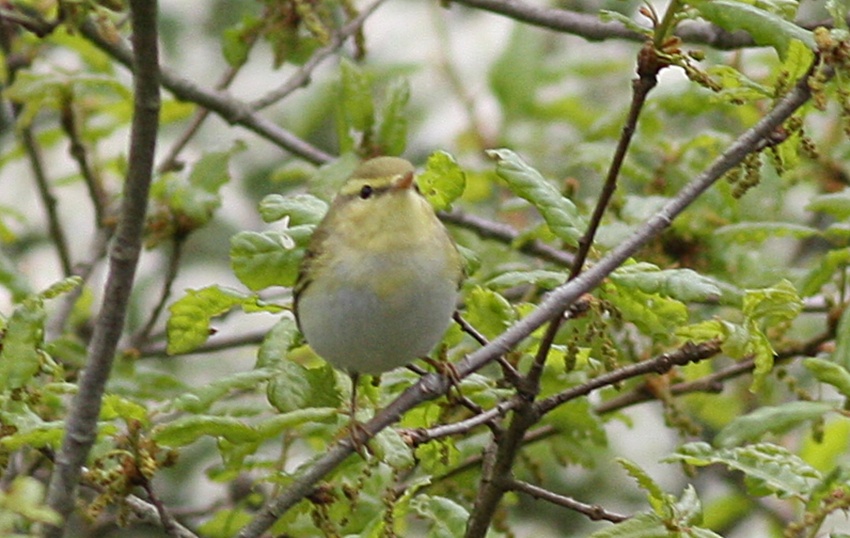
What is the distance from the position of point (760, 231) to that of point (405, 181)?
1.05 m

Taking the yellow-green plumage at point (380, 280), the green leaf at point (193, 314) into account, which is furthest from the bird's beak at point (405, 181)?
the green leaf at point (193, 314)

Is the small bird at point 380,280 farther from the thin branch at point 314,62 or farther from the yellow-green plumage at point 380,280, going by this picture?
the thin branch at point 314,62

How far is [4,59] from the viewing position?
412 cm

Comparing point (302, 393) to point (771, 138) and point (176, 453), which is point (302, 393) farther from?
point (771, 138)

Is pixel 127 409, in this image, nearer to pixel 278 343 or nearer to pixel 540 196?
pixel 278 343

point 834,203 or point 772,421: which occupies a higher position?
point 834,203

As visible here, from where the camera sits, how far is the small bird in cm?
259

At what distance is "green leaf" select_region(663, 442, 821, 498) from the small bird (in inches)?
21.5

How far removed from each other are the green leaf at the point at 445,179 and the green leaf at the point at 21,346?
32.2 inches

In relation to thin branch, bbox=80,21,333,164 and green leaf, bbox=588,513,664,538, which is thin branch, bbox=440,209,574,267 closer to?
thin branch, bbox=80,21,333,164

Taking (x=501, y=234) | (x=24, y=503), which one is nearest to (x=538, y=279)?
(x=24, y=503)

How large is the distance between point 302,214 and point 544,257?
138 cm

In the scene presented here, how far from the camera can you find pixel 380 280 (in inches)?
104

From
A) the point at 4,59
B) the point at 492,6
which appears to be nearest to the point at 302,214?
the point at 492,6
